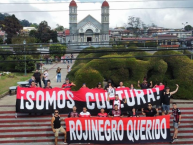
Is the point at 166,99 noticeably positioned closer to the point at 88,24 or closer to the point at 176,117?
the point at 176,117

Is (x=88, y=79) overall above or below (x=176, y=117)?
above

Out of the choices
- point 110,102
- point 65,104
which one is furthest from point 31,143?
point 110,102

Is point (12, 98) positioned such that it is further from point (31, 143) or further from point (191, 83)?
point (191, 83)

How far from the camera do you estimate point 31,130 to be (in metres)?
12.0

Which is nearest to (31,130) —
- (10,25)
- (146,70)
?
(146,70)

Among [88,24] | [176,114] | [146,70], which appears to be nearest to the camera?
[176,114]

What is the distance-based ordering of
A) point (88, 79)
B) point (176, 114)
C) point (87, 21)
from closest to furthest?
point (176, 114)
point (88, 79)
point (87, 21)

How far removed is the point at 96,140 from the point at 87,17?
74297 millimetres

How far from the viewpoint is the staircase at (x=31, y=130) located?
11.4m

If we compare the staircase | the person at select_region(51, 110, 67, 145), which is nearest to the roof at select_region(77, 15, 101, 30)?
the staircase

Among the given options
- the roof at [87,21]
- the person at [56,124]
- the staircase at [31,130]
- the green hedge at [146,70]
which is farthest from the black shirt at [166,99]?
the roof at [87,21]

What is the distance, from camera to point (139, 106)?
40.1 feet

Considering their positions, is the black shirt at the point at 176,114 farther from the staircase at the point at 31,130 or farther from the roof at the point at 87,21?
the roof at the point at 87,21

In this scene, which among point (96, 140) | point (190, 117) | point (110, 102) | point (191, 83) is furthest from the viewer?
point (191, 83)
